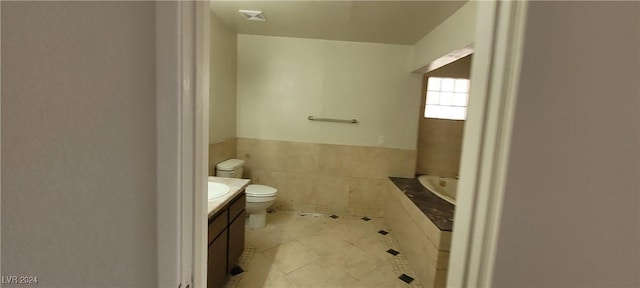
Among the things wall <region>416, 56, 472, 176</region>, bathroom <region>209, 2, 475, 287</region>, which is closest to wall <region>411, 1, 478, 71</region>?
bathroom <region>209, 2, 475, 287</region>

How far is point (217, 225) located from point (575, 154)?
63.4 inches

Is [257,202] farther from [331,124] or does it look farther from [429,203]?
[429,203]

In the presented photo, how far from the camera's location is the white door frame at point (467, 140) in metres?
0.54

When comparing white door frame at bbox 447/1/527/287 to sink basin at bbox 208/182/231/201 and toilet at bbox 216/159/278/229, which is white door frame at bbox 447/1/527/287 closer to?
sink basin at bbox 208/182/231/201

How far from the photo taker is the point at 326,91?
329 cm

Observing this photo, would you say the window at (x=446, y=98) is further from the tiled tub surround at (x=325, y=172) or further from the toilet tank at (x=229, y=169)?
the toilet tank at (x=229, y=169)

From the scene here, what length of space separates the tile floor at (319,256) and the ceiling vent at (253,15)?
2.12m

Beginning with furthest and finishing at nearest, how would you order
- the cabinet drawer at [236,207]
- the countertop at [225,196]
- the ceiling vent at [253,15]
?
the ceiling vent at [253,15], the cabinet drawer at [236,207], the countertop at [225,196]

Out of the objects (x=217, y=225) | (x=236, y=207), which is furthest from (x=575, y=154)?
(x=236, y=207)

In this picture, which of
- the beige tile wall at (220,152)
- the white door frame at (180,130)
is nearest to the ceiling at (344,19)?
the beige tile wall at (220,152)

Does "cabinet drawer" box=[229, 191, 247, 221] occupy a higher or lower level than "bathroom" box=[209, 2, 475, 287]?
lower

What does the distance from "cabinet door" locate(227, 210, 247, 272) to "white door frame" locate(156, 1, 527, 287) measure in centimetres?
133

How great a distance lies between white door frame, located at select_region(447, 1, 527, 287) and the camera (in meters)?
0.54

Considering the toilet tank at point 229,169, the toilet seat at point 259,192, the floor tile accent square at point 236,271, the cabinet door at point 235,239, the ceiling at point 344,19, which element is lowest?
the floor tile accent square at point 236,271
